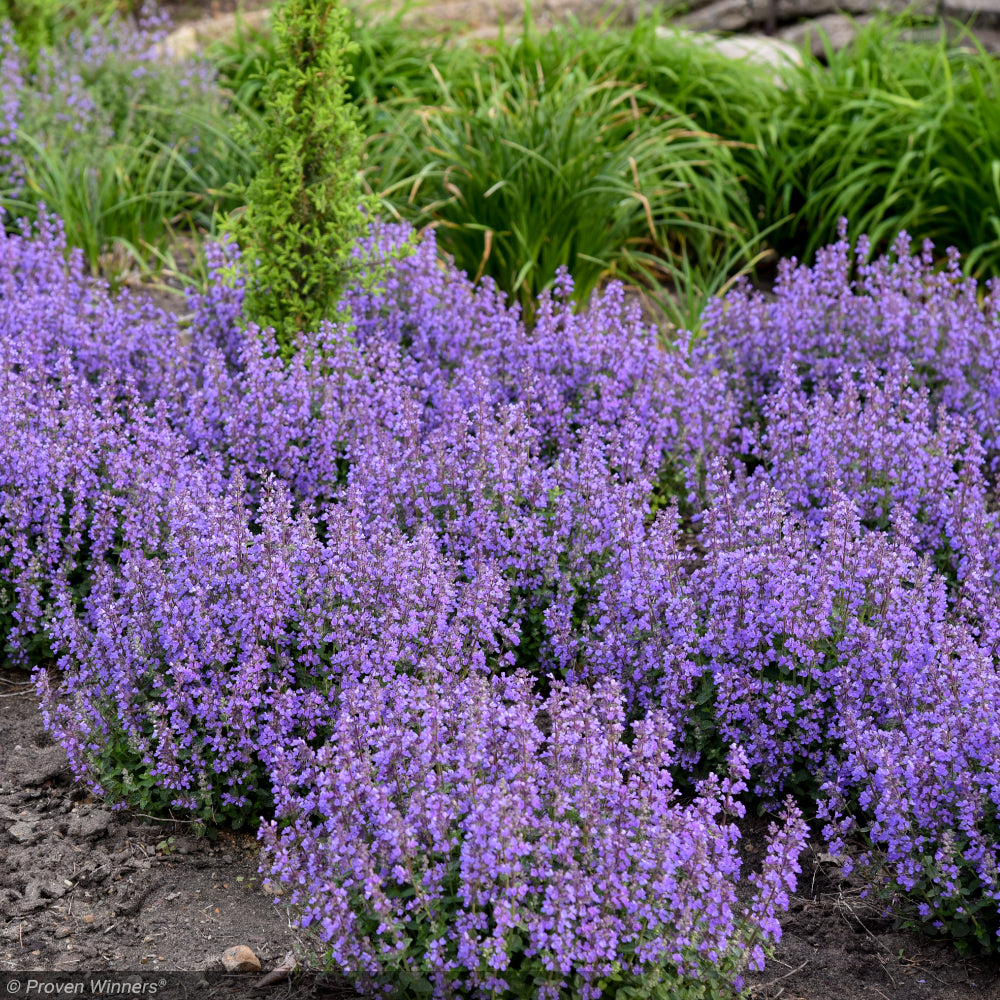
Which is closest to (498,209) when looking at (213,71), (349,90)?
(349,90)

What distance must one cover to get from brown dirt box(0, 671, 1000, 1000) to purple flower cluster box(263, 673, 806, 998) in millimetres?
281

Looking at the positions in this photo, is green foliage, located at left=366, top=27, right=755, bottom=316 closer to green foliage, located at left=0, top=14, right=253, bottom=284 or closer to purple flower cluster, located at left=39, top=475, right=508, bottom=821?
green foliage, located at left=0, top=14, right=253, bottom=284

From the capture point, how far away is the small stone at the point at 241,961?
9.41 feet

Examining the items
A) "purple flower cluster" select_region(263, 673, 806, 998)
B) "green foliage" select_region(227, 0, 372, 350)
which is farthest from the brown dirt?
"green foliage" select_region(227, 0, 372, 350)

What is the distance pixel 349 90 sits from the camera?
8.20m

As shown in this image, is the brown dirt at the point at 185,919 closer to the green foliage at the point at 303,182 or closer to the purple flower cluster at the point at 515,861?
the purple flower cluster at the point at 515,861

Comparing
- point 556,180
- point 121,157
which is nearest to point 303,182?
point 556,180

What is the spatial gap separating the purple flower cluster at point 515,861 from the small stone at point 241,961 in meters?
0.26

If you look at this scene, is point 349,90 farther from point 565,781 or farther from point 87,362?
point 565,781

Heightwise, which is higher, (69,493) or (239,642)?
(69,493)

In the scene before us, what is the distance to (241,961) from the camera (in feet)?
9.40

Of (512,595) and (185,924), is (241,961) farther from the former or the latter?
(512,595)

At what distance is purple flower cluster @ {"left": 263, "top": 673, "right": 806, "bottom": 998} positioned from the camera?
8.10 ft

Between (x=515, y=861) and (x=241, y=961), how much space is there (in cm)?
85
